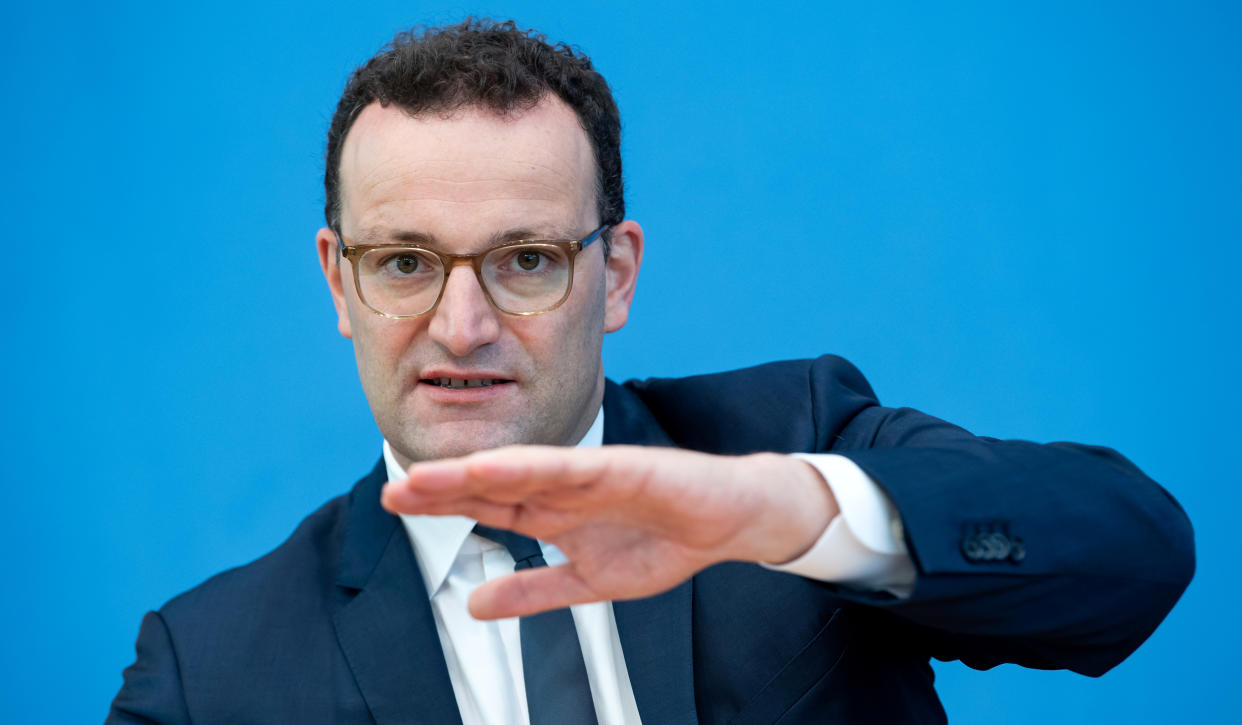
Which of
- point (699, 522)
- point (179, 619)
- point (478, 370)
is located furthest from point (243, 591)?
point (699, 522)

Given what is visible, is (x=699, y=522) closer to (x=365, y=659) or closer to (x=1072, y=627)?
(x=1072, y=627)

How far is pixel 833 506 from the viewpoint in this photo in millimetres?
1283

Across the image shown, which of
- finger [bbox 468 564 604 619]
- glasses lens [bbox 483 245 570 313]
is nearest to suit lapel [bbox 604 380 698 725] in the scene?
glasses lens [bbox 483 245 570 313]

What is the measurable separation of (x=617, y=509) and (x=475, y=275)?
2.66 feet

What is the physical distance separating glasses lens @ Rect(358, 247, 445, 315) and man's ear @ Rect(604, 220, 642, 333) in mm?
409

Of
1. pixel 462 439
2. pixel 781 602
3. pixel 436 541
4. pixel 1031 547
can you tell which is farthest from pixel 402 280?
pixel 1031 547

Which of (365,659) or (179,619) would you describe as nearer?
(365,659)

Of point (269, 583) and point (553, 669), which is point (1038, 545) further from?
point (269, 583)

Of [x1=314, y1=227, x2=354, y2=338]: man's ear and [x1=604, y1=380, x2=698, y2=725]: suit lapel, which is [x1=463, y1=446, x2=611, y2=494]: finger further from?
[x1=314, y1=227, x2=354, y2=338]: man's ear

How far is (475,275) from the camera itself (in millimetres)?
1830

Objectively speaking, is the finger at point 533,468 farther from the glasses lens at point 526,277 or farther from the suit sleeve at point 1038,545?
the glasses lens at point 526,277

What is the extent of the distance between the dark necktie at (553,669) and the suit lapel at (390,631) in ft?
0.46

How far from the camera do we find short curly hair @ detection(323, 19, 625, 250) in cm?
194

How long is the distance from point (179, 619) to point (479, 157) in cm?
101
